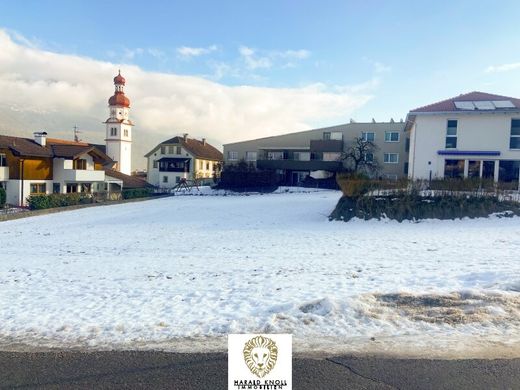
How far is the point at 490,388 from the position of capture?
137 inches

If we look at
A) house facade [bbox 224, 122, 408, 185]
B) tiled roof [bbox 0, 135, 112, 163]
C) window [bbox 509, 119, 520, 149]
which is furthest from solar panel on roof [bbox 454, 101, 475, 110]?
tiled roof [bbox 0, 135, 112, 163]

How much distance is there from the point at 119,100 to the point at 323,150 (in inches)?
1741

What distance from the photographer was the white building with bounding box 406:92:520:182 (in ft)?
82.4

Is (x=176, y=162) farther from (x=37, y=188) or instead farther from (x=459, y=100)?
(x=459, y=100)

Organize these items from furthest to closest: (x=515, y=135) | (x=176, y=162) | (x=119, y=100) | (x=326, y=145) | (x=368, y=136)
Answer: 1. (x=119, y=100)
2. (x=176, y=162)
3. (x=326, y=145)
4. (x=368, y=136)
5. (x=515, y=135)

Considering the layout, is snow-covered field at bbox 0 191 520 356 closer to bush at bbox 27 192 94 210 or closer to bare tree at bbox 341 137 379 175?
bush at bbox 27 192 94 210

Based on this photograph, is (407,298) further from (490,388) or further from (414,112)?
(414,112)

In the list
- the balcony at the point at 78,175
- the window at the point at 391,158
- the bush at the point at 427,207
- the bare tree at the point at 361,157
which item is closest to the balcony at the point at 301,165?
the bare tree at the point at 361,157

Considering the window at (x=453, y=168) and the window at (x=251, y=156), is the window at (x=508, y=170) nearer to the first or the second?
the window at (x=453, y=168)

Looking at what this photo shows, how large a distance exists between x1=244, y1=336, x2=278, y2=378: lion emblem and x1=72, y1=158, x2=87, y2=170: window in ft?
126

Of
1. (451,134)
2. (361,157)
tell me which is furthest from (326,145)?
(451,134)

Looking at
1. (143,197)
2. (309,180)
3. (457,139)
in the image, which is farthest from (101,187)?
(457,139)

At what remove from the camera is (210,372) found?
3.77 m

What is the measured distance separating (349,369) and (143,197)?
1322 inches
